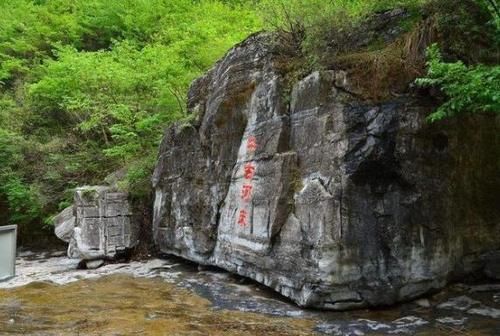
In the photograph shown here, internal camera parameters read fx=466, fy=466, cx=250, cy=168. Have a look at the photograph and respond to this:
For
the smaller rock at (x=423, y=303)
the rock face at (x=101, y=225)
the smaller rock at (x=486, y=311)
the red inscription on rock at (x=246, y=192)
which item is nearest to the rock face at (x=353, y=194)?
the red inscription on rock at (x=246, y=192)

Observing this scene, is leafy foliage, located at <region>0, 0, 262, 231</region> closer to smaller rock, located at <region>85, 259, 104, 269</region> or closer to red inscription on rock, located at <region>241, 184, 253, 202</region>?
smaller rock, located at <region>85, 259, 104, 269</region>

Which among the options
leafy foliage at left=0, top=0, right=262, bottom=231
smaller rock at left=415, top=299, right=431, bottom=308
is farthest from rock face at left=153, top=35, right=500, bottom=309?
leafy foliage at left=0, top=0, right=262, bottom=231

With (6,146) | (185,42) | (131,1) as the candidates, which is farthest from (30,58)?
(185,42)

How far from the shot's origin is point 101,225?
41.3 feet

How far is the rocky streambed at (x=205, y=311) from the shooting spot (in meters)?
6.50

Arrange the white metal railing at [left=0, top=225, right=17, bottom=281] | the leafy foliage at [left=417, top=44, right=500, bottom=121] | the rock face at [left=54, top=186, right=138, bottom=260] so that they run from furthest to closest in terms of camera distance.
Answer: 1. the rock face at [left=54, top=186, right=138, bottom=260]
2. the leafy foliage at [left=417, top=44, right=500, bottom=121]
3. the white metal railing at [left=0, top=225, right=17, bottom=281]

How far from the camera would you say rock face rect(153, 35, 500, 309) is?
729cm

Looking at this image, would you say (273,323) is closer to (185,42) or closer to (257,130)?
(257,130)

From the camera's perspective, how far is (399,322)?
666 centimetres

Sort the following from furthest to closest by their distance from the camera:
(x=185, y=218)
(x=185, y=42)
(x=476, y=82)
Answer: (x=185, y=42)
(x=185, y=218)
(x=476, y=82)

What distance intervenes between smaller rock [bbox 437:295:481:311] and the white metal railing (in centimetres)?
602

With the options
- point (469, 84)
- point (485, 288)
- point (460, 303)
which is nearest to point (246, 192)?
point (460, 303)

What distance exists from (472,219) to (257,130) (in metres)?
4.22

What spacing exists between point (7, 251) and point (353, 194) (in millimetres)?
4853
